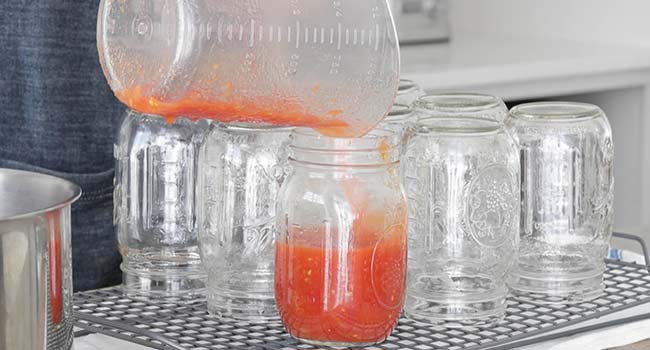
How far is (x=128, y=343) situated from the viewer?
0.98 metres

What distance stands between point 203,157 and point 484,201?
0.78ft

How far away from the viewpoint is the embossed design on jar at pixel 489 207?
1.01 m

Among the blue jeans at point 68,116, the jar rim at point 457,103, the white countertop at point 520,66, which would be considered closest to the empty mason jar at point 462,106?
the jar rim at point 457,103

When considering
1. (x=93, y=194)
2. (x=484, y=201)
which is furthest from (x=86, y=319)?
(x=93, y=194)

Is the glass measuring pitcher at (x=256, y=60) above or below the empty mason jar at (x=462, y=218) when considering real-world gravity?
above

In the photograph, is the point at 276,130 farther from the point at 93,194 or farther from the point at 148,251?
the point at 93,194

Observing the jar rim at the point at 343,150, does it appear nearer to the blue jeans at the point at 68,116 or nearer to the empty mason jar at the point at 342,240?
the empty mason jar at the point at 342,240

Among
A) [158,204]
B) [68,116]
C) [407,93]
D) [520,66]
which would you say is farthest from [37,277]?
[520,66]

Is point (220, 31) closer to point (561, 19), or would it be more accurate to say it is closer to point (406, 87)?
point (406, 87)

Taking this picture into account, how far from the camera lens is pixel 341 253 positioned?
936mm

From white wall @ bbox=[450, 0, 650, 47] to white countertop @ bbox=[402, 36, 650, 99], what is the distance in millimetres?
48

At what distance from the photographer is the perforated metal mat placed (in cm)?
95

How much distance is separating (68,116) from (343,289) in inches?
24.1

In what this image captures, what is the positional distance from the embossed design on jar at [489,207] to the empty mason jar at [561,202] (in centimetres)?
8
